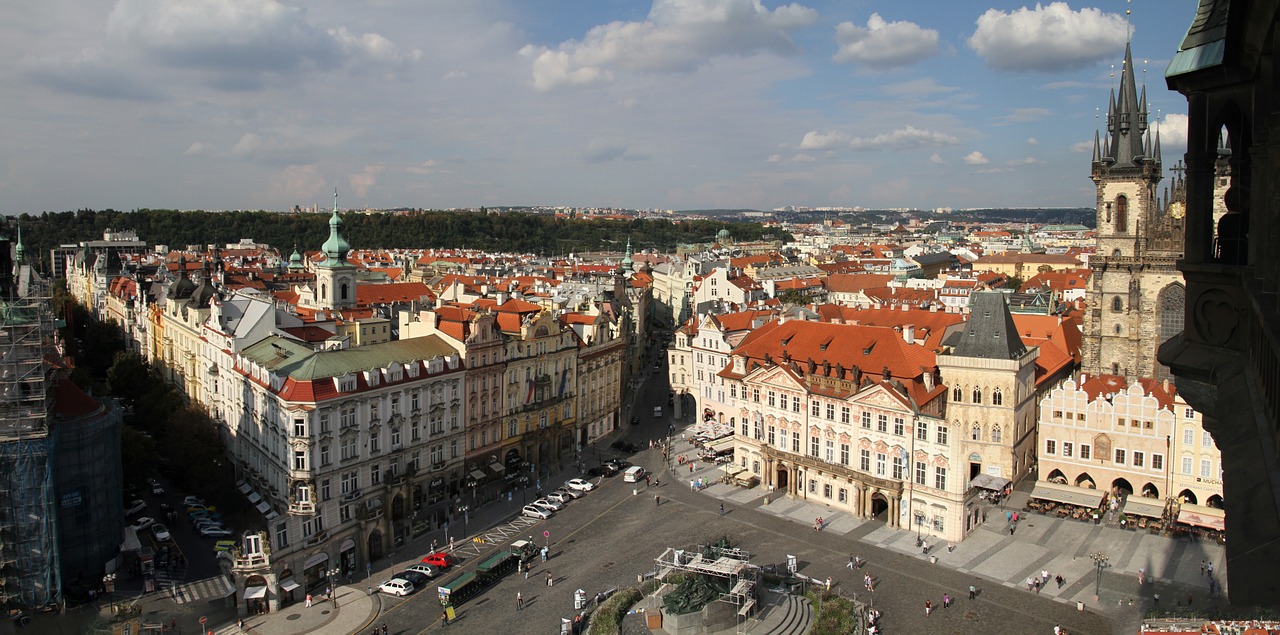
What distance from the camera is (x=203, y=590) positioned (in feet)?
142

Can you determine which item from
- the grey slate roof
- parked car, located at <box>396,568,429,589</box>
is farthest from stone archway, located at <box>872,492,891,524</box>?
parked car, located at <box>396,568,429,589</box>

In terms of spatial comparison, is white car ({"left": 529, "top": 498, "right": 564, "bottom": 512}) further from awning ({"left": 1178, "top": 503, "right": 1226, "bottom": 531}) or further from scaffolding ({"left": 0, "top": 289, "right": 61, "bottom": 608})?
awning ({"left": 1178, "top": 503, "right": 1226, "bottom": 531})

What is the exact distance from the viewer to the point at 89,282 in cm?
11381

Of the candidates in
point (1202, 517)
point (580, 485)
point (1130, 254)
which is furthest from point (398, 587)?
point (1130, 254)

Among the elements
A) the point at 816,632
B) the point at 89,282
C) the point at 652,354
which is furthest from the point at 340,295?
the point at 816,632

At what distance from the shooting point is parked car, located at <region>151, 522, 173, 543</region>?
160 feet

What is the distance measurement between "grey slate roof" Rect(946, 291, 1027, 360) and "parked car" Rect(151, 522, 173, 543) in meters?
44.9

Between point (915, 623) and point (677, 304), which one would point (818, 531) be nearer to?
point (915, 623)

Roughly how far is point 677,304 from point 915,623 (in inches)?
3670

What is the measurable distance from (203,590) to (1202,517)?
50.6 m

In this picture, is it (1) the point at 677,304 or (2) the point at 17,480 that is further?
(1) the point at 677,304

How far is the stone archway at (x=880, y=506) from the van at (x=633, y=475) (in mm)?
15560

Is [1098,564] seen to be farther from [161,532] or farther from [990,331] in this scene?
[161,532]

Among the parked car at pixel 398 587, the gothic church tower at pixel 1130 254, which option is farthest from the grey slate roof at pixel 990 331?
the parked car at pixel 398 587
